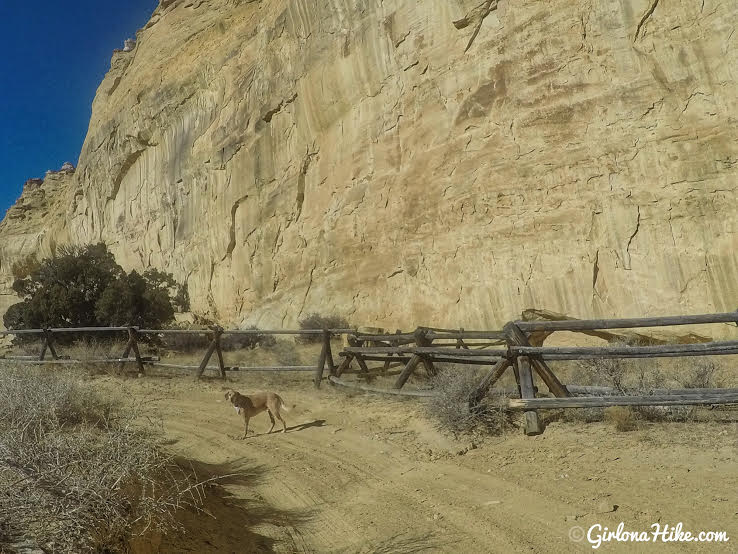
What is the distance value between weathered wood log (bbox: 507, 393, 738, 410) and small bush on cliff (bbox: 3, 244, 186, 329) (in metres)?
16.9

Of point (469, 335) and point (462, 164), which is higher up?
point (462, 164)

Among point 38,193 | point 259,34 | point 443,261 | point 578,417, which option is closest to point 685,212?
point 443,261

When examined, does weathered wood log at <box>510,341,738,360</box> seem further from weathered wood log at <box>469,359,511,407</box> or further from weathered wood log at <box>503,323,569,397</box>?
weathered wood log at <box>469,359,511,407</box>

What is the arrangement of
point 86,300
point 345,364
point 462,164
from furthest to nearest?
1. point 86,300
2. point 462,164
3. point 345,364

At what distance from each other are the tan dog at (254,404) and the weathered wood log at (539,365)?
3.53 meters

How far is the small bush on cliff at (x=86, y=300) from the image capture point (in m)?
20.0

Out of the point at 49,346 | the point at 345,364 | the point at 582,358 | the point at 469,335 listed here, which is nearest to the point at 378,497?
the point at 582,358

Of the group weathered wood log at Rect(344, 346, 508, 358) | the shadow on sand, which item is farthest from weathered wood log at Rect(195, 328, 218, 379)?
the shadow on sand

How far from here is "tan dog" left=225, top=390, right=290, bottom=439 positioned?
312 inches

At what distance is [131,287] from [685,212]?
744 inches

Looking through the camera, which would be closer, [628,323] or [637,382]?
[628,323]

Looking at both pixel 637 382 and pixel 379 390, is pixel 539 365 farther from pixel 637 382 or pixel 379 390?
pixel 379 390

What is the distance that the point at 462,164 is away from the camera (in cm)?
1612

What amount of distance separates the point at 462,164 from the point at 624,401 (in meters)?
11.2
